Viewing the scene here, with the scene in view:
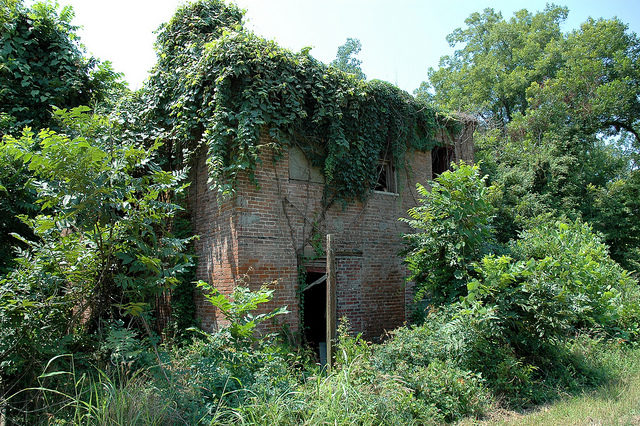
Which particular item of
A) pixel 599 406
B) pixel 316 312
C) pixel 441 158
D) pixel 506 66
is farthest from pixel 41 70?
pixel 506 66

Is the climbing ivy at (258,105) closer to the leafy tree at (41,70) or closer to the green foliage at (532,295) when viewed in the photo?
the leafy tree at (41,70)

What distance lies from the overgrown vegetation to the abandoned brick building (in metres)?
0.43

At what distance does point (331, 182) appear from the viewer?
31.5 ft

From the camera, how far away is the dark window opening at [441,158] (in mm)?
12859

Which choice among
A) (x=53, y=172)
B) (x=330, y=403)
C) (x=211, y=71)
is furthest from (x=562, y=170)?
(x=53, y=172)

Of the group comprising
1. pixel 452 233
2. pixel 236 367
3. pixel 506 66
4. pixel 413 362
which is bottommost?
pixel 413 362

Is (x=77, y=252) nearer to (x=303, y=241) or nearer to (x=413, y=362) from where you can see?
(x=303, y=241)

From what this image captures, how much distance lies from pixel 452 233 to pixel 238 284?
155 inches

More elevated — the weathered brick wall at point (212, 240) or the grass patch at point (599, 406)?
the weathered brick wall at point (212, 240)

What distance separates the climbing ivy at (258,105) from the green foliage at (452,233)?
2.26m

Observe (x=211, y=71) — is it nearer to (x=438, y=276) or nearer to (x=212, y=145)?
(x=212, y=145)

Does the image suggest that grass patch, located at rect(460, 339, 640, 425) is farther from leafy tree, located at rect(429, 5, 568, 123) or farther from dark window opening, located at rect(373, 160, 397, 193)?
leafy tree, located at rect(429, 5, 568, 123)

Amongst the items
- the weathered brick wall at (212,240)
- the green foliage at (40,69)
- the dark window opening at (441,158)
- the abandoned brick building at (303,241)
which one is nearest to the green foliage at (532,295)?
the abandoned brick building at (303,241)

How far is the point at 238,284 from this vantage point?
7984 millimetres
